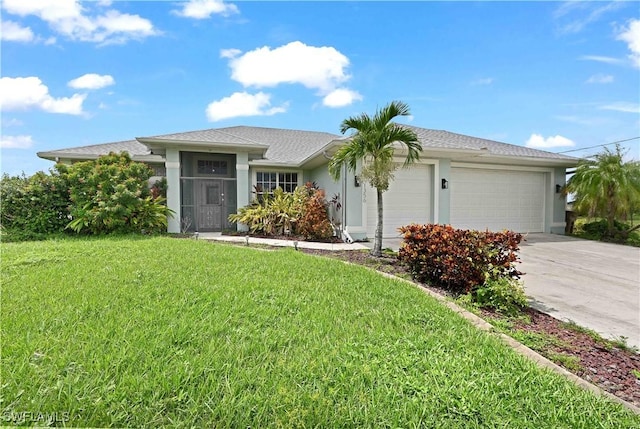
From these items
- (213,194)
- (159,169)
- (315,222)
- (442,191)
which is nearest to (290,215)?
(315,222)

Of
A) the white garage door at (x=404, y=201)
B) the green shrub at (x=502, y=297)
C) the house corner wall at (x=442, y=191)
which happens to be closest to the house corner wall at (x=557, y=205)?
the house corner wall at (x=442, y=191)

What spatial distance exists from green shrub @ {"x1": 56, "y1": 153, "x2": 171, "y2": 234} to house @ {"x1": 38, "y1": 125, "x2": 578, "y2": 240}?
1263 mm

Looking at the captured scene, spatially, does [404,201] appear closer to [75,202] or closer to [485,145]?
[485,145]

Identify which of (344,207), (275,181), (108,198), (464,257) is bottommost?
(464,257)

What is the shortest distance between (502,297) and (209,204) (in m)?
11.0

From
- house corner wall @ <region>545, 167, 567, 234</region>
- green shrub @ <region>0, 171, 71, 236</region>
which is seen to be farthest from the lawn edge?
house corner wall @ <region>545, 167, 567, 234</region>

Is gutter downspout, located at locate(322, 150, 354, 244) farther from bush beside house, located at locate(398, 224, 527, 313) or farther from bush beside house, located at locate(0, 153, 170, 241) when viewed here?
bush beside house, located at locate(0, 153, 170, 241)

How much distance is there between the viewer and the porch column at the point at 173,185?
11344mm

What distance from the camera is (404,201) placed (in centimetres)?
Result: 1141

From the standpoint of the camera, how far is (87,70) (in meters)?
9.88

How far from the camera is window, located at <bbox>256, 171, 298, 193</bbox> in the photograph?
13844mm

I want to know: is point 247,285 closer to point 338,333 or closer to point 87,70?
point 338,333

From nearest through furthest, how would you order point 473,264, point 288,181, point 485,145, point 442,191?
1. point 473,264
2. point 442,191
3. point 485,145
4. point 288,181

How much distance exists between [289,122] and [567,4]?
51.7ft
